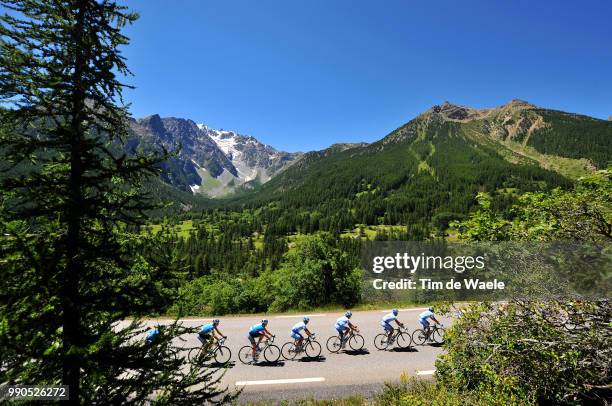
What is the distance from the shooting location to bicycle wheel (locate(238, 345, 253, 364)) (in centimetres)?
1304

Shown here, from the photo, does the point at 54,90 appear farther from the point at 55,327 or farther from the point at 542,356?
the point at 542,356

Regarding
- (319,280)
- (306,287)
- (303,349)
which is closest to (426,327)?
(303,349)

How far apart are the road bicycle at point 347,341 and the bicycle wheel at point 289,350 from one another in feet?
5.32

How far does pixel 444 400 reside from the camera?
8281 mm

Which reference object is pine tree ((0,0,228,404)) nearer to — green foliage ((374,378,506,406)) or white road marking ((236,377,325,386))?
green foliage ((374,378,506,406))

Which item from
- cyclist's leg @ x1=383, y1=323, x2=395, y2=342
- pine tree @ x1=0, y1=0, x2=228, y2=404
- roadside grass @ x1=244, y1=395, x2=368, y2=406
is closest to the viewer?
pine tree @ x1=0, y1=0, x2=228, y2=404

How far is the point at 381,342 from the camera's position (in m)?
14.5

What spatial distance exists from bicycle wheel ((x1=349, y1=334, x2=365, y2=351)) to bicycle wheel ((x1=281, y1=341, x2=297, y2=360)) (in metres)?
2.62

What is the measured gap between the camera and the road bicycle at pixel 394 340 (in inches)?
565

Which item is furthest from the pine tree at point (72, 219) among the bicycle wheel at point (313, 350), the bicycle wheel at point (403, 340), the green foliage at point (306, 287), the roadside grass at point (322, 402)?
the green foliage at point (306, 287)

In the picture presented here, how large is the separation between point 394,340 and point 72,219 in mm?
13753

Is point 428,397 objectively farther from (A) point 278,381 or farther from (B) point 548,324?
(A) point 278,381

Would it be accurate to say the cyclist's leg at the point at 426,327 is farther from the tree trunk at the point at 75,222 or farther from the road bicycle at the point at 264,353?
the tree trunk at the point at 75,222

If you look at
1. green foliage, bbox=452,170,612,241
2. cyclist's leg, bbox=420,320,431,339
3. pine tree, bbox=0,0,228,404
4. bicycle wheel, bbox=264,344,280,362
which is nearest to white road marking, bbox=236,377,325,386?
bicycle wheel, bbox=264,344,280,362
